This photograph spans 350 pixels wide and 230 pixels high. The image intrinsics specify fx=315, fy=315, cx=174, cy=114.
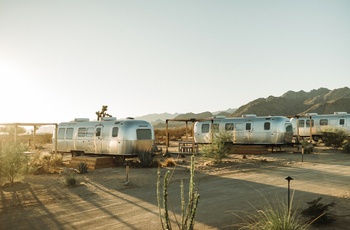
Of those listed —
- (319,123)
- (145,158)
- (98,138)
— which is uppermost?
(319,123)

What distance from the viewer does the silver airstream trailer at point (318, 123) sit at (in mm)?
26750

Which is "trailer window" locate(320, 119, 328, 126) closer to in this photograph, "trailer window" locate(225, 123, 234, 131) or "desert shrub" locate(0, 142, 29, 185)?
"trailer window" locate(225, 123, 234, 131)

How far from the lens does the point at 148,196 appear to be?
9.27 metres

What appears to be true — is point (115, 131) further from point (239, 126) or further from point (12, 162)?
point (239, 126)

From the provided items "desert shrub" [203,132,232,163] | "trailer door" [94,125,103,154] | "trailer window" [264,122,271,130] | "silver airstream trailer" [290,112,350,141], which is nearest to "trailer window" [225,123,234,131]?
"trailer window" [264,122,271,130]

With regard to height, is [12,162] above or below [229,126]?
below

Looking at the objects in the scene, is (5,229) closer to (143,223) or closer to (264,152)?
(143,223)

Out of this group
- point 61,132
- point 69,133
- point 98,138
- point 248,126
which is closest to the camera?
point 98,138

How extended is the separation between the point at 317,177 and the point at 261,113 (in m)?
77.6

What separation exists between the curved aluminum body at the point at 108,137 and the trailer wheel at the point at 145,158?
50 centimetres

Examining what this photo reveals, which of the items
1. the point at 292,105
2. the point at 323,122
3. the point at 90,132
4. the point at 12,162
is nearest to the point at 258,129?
the point at 323,122

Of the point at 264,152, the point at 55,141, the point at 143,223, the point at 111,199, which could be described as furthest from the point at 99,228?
the point at 264,152

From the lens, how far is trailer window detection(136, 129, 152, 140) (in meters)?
16.5

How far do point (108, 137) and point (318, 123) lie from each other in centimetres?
2017
